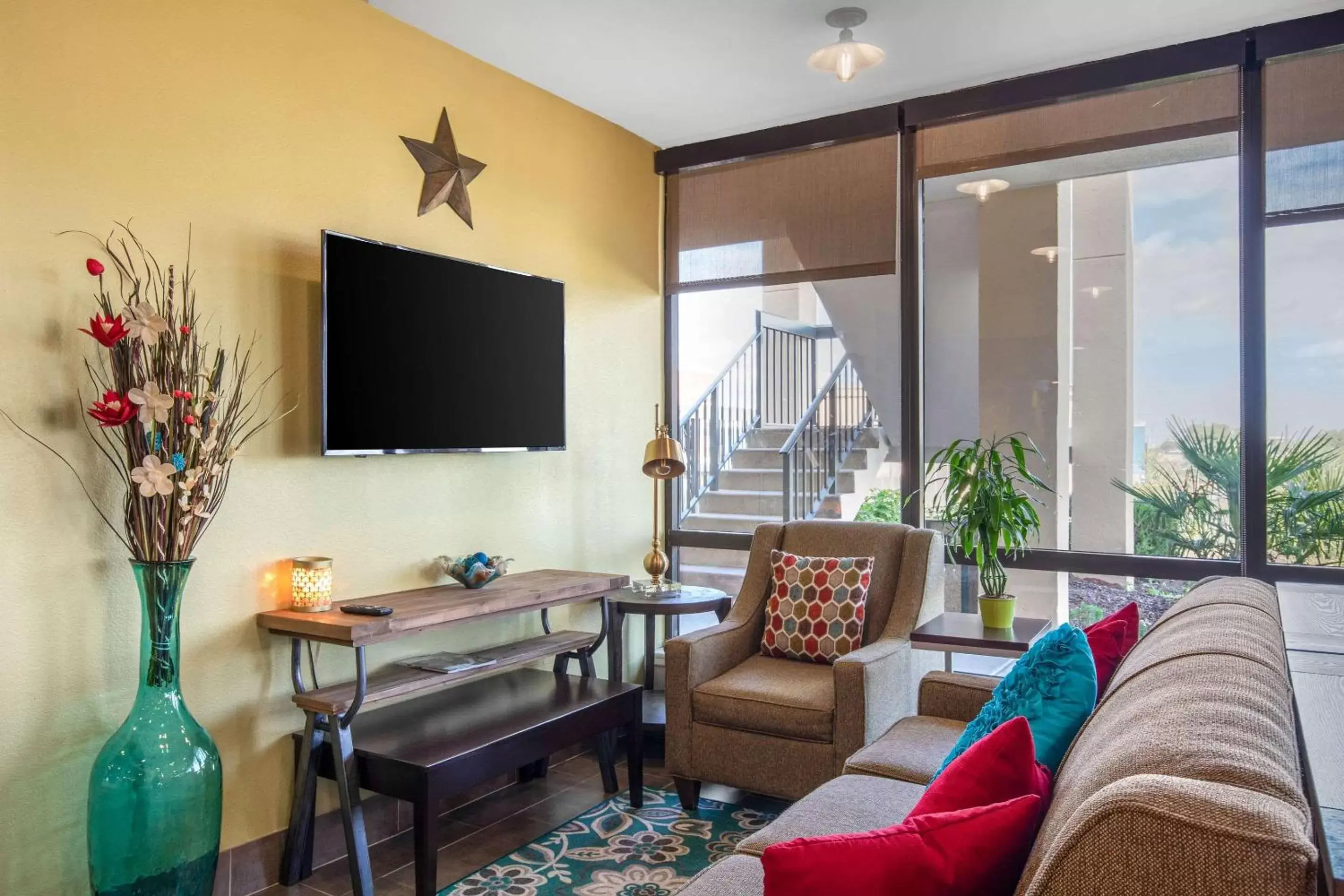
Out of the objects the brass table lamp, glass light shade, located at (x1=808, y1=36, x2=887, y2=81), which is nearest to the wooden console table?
the brass table lamp

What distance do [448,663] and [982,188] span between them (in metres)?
2.91

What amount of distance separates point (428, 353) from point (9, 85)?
4.51 ft

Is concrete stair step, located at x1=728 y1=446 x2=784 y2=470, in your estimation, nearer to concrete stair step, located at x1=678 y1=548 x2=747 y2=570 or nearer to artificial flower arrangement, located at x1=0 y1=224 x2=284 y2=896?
concrete stair step, located at x1=678 y1=548 x2=747 y2=570

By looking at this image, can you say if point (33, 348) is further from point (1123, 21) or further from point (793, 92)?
point (1123, 21)

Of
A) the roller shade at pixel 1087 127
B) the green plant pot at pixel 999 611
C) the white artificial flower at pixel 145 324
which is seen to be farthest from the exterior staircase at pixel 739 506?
the white artificial flower at pixel 145 324

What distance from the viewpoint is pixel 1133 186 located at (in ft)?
12.0

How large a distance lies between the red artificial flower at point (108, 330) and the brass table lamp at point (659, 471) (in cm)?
222

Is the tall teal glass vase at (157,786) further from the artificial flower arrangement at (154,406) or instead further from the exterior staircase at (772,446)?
the exterior staircase at (772,446)

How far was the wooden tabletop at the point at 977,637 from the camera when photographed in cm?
318

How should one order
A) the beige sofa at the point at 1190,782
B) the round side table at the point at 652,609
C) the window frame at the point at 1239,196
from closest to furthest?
the beige sofa at the point at 1190,782, the window frame at the point at 1239,196, the round side table at the point at 652,609

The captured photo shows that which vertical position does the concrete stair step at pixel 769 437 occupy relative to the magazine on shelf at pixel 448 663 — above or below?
above

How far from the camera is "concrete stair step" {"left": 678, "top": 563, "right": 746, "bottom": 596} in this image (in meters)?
4.58

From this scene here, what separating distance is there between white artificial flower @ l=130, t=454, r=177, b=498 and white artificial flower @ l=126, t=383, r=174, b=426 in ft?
0.30

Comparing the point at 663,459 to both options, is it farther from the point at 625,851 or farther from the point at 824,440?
the point at 625,851
